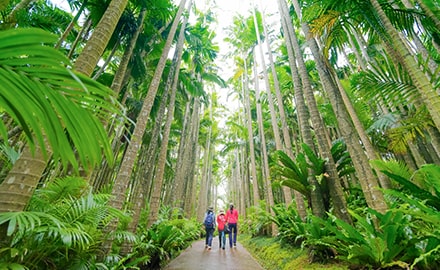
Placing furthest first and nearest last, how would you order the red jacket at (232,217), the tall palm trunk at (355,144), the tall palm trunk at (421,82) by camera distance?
the red jacket at (232,217), the tall palm trunk at (355,144), the tall palm trunk at (421,82)

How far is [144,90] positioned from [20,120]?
8425mm

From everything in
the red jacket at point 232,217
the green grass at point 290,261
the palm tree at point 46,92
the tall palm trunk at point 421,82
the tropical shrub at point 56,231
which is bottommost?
the green grass at point 290,261

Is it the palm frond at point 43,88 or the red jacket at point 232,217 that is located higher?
the red jacket at point 232,217

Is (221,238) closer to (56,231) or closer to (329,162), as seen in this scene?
(329,162)

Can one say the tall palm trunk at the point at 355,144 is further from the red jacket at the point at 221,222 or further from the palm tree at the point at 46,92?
the red jacket at the point at 221,222

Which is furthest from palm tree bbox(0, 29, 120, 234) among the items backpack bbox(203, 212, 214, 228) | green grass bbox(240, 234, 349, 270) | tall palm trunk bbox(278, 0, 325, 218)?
backpack bbox(203, 212, 214, 228)

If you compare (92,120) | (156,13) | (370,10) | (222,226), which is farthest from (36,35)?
(222,226)

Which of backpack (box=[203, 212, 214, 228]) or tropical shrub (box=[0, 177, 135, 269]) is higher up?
backpack (box=[203, 212, 214, 228])

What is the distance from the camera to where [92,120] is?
30.3 inches

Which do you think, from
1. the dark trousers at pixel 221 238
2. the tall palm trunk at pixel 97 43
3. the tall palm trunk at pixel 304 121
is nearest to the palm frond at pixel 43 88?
the tall palm trunk at pixel 97 43

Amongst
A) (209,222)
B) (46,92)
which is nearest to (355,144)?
(46,92)

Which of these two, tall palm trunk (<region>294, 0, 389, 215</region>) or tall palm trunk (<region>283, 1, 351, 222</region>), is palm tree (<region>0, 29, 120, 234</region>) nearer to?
tall palm trunk (<region>294, 0, 389, 215</region>)

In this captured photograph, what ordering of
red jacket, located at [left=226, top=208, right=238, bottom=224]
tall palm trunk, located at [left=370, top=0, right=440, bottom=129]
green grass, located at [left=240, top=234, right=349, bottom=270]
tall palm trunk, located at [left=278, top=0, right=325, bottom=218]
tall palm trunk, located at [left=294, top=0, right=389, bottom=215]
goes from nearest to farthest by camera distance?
tall palm trunk, located at [left=370, top=0, right=440, bottom=129] < tall palm trunk, located at [left=294, top=0, right=389, bottom=215] < green grass, located at [left=240, top=234, right=349, bottom=270] < tall palm trunk, located at [left=278, top=0, right=325, bottom=218] < red jacket, located at [left=226, top=208, right=238, bottom=224]

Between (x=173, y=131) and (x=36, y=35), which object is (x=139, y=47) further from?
(x=173, y=131)
